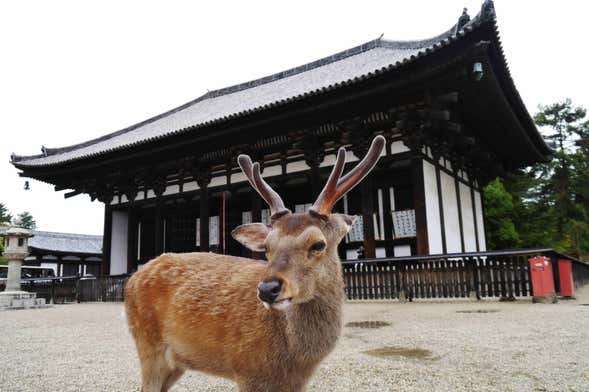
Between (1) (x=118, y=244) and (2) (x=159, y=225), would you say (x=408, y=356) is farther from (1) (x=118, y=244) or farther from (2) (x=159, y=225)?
(1) (x=118, y=244)

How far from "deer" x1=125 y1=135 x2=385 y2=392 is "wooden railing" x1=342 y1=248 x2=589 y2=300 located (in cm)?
829

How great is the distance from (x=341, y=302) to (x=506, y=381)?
2128 mm

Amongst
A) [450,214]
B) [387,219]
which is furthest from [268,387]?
[450,214]

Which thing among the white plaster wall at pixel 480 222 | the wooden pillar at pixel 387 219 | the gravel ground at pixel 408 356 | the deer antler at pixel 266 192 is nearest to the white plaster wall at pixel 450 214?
the wooden pillar at pixel 387 219

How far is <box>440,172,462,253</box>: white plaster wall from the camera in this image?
1252 cm

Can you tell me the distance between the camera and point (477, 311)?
7.78 meters

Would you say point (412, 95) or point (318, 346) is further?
point (412, 95)

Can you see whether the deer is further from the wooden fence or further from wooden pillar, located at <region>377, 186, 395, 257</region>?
wooden pillar, located at <region>377, 186, 395, 257</region>

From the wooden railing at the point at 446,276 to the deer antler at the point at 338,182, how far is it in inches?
320

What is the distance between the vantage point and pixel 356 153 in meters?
12.0

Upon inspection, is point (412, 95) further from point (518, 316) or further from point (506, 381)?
point (506, 381)

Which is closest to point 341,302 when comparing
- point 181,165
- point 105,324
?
point 105,324

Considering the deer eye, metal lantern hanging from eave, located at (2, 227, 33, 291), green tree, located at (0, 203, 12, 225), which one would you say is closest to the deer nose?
the deer eye

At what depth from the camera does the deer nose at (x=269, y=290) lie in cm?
182
